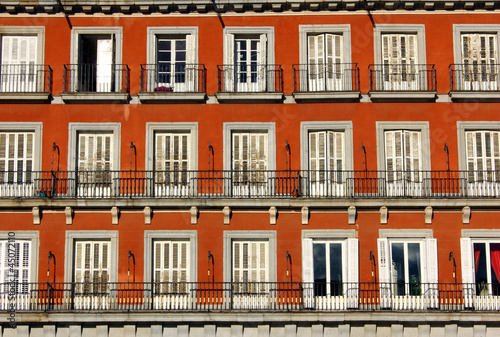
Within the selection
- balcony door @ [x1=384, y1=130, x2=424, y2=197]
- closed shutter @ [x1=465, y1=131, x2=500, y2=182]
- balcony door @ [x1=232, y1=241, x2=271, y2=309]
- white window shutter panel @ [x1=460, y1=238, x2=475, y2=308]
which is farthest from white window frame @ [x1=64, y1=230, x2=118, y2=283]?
closed shutter @ [x1=465, y1=131, x2=500, y2=182]

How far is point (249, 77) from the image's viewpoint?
29.0 m

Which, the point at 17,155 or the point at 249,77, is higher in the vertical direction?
the point at 249,77

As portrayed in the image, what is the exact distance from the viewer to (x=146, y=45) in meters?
29.0

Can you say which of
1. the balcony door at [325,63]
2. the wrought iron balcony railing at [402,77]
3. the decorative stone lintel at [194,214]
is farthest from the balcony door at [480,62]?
the decorative stone lintel at [194,214]

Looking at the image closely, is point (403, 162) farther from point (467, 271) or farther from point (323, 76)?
point (467, 271)

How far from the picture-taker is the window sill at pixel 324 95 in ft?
92.3

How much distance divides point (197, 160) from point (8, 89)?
25.4ft

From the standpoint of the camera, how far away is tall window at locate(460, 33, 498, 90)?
2873 centimetres

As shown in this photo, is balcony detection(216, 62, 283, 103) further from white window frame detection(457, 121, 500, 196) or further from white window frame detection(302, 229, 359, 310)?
white window frame detection(457, 121, 500, 196)

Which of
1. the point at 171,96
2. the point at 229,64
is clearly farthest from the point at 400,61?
the point at 171,96

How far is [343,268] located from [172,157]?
759 centimetres

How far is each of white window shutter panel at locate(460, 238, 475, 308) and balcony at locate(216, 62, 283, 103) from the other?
28.4ft

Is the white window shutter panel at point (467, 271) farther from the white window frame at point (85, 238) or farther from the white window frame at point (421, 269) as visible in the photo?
the white window frame at point (85, 238)

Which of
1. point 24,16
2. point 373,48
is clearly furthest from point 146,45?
point 373,48
